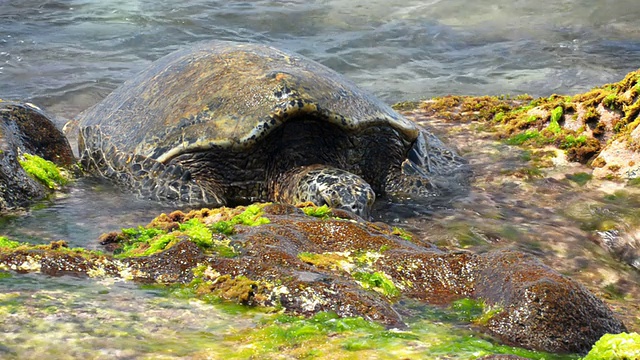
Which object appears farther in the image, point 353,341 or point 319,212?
point 319,212

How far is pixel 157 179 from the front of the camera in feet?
19.3

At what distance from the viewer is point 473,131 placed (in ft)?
26.2

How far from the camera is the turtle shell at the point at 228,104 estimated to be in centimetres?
573

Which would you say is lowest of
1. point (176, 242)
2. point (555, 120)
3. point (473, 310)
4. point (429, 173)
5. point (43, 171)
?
point (429, 173)

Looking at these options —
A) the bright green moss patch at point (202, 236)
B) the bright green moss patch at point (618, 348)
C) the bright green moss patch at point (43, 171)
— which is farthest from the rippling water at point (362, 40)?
the bright green moss patch at point (618, 348)

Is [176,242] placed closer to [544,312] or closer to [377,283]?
[377,283]

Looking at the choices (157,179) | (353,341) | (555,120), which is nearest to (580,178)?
(555,120)

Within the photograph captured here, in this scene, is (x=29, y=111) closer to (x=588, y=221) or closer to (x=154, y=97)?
(x=154, y=97)

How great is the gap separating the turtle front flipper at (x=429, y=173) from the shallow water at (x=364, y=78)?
23 centimetres

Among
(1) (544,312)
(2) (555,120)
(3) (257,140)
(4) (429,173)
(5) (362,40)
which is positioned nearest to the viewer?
(1) (544,312)

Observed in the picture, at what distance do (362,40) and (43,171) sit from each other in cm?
853

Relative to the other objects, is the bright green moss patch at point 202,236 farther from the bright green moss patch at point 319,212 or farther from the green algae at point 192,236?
the bright green moss patch at point 319,212

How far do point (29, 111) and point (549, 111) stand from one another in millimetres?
4983

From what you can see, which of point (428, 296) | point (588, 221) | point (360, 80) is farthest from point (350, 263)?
point (360, 80)
